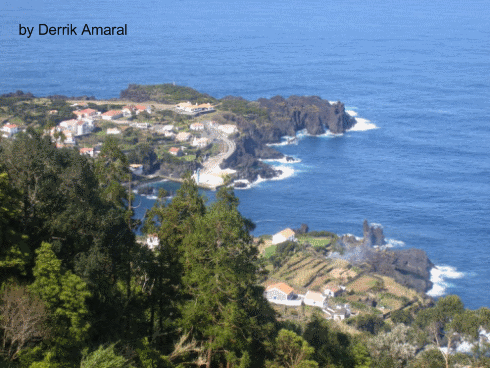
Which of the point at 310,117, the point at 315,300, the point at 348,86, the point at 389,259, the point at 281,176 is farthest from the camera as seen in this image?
the point at 348,86

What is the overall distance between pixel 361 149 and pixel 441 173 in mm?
11382

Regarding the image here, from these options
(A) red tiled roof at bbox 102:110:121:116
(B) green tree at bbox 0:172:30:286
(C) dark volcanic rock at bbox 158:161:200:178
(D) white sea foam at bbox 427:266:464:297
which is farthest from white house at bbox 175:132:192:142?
(B) green tree at bbox 0:172:30:286

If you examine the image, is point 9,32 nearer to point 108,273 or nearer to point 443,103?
point 443,103

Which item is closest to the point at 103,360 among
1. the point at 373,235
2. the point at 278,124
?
the point at 373,235

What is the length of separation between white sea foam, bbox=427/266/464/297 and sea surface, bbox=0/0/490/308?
0.16 m

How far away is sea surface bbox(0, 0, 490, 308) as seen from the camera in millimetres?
54469

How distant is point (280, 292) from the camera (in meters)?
39.8

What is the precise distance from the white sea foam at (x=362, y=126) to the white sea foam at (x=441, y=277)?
36.7 meters

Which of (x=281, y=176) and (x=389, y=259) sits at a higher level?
(x=281, y=176)

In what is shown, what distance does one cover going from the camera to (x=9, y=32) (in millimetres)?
145750

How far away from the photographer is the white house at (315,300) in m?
39.2

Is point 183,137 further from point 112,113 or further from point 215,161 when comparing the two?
point 112,113

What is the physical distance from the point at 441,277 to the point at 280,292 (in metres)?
13.0

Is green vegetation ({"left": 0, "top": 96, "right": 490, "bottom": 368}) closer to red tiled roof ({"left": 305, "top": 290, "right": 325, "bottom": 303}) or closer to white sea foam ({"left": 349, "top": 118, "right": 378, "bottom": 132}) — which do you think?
red tiled roof ({"left": 305, "top": 290, "right": 325, "bottom": 303})
